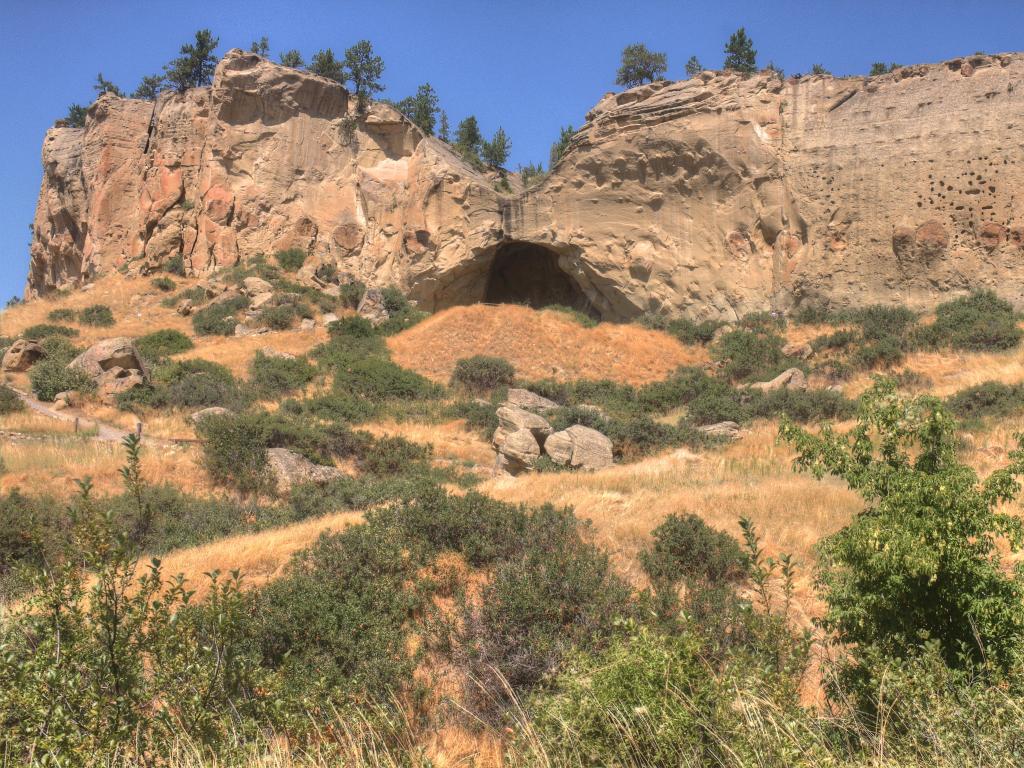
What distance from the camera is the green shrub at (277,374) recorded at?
22.8 metres

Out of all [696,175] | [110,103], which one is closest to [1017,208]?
[696,175]

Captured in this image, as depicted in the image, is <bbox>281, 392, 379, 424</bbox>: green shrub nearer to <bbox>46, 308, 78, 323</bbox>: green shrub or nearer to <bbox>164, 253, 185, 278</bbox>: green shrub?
<bbox>46, 308, 78, 323</bbox>: green shrub

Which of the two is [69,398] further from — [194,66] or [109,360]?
[194,66]

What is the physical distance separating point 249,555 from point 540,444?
814cm

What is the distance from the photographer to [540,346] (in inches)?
1059

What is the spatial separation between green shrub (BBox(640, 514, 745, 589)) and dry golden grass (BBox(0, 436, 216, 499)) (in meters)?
8.89

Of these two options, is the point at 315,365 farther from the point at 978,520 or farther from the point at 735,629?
the point at 978,520

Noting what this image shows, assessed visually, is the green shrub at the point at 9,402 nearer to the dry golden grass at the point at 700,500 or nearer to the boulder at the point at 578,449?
the boulder at the point at 578,449

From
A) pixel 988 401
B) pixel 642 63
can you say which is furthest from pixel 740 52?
pixel 988 401

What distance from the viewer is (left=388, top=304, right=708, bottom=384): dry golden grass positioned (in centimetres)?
2561

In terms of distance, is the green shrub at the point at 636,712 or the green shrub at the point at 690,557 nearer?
the green shrub at the point at 636,712

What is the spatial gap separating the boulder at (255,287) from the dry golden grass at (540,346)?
19.2 ft

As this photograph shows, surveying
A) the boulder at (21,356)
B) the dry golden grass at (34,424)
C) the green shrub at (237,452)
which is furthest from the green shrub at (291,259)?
the green shrub at (237,452)

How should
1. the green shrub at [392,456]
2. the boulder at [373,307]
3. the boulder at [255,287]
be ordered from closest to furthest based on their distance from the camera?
the green shrub at [392,456] → the boulder at [373,307] → the boulder at [255,287]
